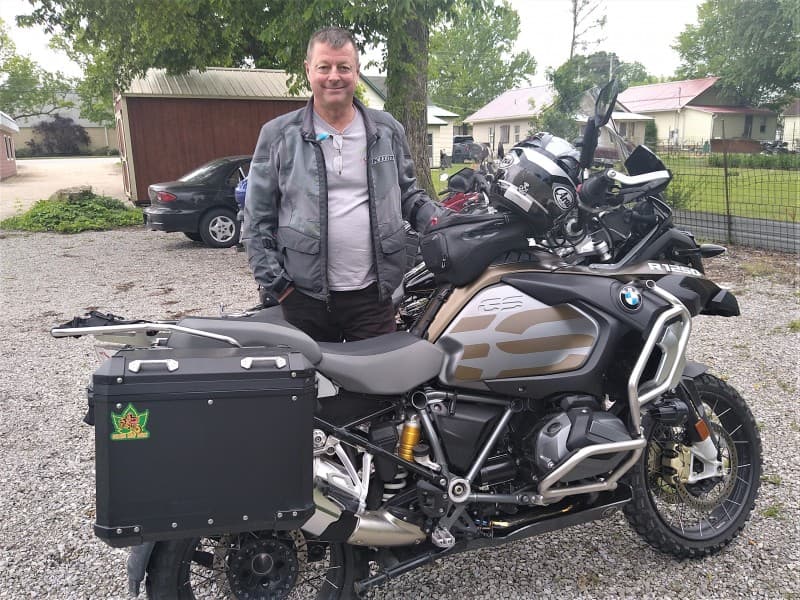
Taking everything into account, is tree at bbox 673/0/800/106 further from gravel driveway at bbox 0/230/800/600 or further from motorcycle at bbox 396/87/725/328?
motorcycle at bbox 396/87/725/328

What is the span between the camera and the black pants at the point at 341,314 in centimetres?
301

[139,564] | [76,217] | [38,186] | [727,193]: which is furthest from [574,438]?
[38,186]

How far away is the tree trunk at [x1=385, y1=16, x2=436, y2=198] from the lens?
9234mm

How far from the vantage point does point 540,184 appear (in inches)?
95.4

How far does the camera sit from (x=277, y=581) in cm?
232

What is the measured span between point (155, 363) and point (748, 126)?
197ft

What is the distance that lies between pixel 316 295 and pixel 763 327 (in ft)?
16.4

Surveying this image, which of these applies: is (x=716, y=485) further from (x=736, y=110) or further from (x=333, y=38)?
(x=736, y=110)

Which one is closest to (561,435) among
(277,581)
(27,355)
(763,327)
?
(277,581)

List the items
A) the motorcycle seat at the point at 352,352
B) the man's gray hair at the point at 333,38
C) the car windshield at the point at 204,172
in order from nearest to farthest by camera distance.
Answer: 1. the motorcycle seat at the point at 352,352
2. the man's gray hair at the point at 333,38
3. the car windshield at the point at 204,172

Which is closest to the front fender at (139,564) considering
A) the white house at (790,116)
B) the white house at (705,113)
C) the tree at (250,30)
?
the tree at (250,30)

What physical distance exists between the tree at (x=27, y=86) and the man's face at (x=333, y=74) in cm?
6847

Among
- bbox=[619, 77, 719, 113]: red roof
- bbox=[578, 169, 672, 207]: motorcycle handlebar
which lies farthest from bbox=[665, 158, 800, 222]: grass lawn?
bbox=[619, 77, 719, 113]: red roof

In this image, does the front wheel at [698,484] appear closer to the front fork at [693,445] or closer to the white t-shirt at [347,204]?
the front fork at [693,445]
